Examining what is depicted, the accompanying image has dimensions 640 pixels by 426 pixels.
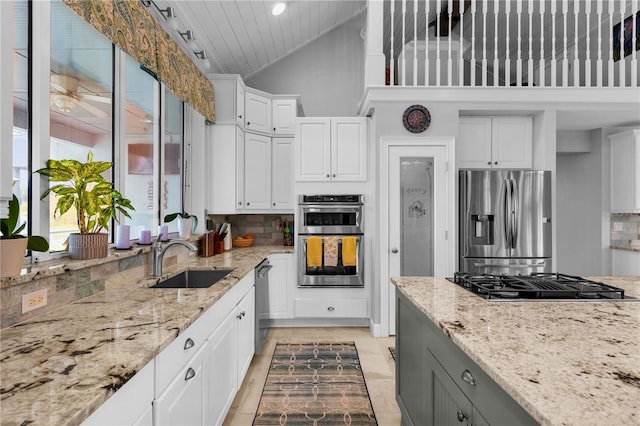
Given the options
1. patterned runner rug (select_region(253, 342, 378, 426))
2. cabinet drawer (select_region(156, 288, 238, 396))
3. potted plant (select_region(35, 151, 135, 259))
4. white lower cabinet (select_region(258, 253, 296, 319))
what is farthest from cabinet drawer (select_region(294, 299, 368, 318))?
potted plant (select_region(35, 151, 135, 259))

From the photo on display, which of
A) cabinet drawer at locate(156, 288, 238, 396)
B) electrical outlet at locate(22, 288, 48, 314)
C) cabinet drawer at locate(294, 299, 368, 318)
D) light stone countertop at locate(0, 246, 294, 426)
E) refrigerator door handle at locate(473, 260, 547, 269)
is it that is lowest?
cabinet drawer at locate(294, 299, 368, 318)

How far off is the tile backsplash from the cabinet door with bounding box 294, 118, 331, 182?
3.50m

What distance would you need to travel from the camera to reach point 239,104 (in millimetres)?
3900

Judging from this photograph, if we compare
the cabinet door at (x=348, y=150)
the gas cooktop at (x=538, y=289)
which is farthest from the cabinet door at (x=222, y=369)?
the cabinet door at (x=348, y=150)

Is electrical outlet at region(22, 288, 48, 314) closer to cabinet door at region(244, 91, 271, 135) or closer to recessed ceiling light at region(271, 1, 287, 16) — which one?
cabinet door at region(244, 91, 271, 135)

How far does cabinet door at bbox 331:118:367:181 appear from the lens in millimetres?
3846

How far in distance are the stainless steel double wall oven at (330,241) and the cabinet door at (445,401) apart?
2.20 m

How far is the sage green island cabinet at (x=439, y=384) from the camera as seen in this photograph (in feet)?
3.19

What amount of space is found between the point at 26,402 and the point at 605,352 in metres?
1.41

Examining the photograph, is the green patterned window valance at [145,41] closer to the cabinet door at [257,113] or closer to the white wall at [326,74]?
the cabinet door at [257,113]

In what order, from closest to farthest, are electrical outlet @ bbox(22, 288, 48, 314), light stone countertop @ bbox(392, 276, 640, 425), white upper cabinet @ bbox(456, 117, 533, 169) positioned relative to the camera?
light stone countertop @ bbox(392, 276, 640, 425) < electrical outlet @ bbox(22, 288, 48, 314) < white upper cabinet @ bbox(456, 117, 533, 169)

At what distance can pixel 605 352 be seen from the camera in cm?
98

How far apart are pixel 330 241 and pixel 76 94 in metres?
2.48

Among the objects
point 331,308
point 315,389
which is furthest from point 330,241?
point 315,389
